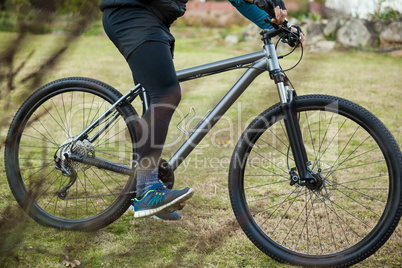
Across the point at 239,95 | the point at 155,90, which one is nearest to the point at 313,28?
Result: the point at 239,95

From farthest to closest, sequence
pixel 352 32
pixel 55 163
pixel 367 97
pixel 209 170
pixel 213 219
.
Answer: pixel 352 32 < pixel 367 97 < pixel 209 170 < pixel 213 219 < pixel 55 163

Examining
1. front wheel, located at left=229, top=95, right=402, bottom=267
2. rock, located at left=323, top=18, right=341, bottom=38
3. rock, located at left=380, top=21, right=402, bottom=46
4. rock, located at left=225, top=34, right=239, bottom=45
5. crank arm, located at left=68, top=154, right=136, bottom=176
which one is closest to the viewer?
front wheel, located at left=229, top=95, right=402, bottom=267

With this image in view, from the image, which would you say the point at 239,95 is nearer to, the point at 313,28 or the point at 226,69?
the point at 226,69

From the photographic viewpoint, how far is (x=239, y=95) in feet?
8.04

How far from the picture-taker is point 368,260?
2350 millimetres

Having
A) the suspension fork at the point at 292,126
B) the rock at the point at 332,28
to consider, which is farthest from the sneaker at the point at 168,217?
the rock at the point at 332,28

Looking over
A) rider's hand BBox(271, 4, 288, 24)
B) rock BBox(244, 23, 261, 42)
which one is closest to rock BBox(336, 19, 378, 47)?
rock BBox(244, 23, 261, 42)

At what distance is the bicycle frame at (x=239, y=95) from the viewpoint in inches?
89.4

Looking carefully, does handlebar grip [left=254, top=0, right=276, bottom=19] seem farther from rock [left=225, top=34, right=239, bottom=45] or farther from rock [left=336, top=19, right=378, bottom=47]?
rock [left=225, top=34, right=239, bottom=45]

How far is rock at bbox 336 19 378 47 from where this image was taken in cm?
1016

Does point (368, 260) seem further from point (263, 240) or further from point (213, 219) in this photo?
point (213, 219)

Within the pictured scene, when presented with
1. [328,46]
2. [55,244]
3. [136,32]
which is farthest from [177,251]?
[328,46]

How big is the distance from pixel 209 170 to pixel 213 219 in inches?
39.1

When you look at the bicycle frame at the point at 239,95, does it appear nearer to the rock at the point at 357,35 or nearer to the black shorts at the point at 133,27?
the black shorts at the point at 133,27
